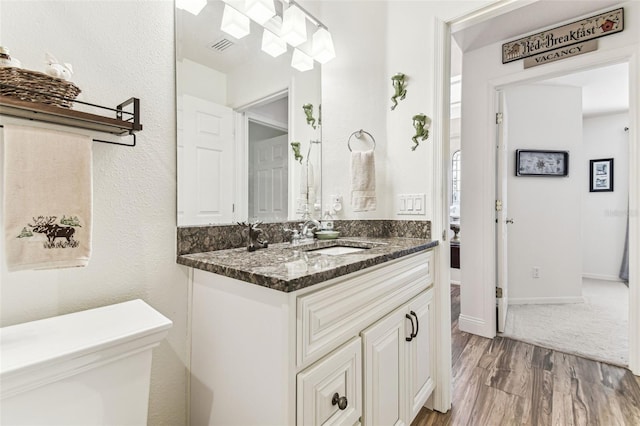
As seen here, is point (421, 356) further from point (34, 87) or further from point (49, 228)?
point (34, 87)

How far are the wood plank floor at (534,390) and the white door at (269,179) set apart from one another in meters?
1.33

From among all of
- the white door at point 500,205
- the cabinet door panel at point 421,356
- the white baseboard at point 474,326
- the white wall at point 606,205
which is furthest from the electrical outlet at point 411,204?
the white wall at point 606,205

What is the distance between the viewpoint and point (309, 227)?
1.70m

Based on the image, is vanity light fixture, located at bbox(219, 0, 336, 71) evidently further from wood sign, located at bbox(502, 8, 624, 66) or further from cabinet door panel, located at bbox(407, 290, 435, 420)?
wood sign, located at bbox(502, 8, 624, 66)

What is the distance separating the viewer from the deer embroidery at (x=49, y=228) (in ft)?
2.33

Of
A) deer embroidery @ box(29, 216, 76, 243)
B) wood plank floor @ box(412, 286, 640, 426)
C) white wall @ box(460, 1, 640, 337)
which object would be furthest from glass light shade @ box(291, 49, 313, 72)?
wood plank floor @ box(412, 286, 640, 426)

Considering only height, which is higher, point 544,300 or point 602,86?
point 602,86

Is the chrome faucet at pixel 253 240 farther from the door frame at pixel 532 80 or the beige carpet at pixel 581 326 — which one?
the beige carpet at pixel 581 326

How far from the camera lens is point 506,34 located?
7.90ft

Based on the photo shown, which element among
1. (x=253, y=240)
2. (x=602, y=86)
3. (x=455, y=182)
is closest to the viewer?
(x=253, y=240)

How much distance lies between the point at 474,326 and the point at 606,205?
3.59m

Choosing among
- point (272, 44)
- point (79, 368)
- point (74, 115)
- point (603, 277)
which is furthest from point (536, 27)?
point (603, 277)

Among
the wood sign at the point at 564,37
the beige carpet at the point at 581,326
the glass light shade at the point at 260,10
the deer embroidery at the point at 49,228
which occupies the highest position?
the wood sign at the point at 564,37

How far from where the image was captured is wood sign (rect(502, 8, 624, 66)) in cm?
204
